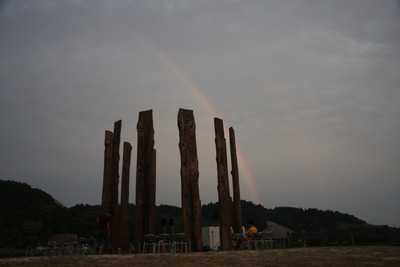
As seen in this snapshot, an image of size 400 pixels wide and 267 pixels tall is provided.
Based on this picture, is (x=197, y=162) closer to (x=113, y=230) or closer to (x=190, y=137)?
(x=190, y=137)

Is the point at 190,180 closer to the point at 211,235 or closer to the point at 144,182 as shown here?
the point at 144,182

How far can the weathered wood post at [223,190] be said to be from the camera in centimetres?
1353

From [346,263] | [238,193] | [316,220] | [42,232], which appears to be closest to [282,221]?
[316,220]

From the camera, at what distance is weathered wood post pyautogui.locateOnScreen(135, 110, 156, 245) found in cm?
1355

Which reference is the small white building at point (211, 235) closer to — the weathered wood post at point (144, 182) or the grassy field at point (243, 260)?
the weathered wood post at point (144, 182)

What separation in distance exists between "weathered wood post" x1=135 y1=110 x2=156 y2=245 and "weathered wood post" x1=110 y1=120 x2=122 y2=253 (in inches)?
54.8

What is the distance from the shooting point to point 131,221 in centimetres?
4222

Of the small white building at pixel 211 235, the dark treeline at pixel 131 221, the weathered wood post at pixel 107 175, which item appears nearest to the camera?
the weathered wood post at pixel 107 175

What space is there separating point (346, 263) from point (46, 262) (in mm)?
6500

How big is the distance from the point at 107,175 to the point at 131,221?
93.6ft

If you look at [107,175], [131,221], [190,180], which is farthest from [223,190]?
[131,221]

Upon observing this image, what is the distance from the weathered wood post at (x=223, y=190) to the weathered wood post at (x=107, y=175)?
4.35m

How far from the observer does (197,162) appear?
13.6 meters

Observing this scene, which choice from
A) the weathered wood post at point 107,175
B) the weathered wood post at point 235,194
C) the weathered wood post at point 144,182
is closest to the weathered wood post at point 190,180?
the weathered wood post at point 144,182
